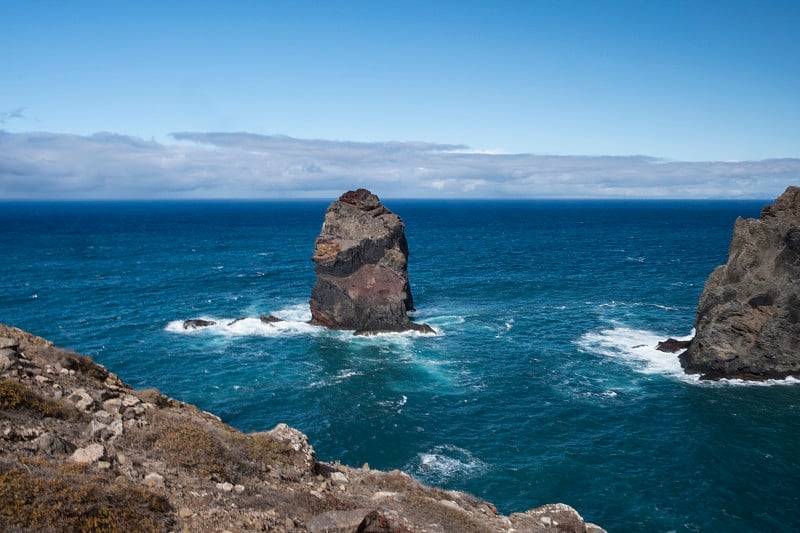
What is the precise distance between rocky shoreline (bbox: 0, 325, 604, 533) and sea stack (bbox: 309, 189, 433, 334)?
48.7m

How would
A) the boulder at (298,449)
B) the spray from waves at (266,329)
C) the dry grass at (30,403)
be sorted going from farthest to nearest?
the spray from waves at (266,329) → the boulder at (298,449) → the dry grass at (30,403)

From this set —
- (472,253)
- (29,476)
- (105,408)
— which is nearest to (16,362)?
(105,408)

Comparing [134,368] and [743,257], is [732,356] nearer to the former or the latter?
[743,257]

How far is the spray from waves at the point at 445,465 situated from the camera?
38.5m

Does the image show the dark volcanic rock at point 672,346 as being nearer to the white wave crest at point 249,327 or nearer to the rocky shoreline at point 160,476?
the white wave crest at point 249,327

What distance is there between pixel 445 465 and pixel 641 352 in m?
34.5

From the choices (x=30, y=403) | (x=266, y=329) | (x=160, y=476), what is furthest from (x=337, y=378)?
(x=160, y=476)

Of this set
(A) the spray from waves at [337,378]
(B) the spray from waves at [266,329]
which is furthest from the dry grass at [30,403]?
(B) the spray from waves at [266,329]

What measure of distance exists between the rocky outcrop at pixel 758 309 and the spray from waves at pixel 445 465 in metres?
30.3

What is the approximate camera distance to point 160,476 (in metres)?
17.4

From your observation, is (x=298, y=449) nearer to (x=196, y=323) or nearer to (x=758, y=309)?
(x=758, y=309)

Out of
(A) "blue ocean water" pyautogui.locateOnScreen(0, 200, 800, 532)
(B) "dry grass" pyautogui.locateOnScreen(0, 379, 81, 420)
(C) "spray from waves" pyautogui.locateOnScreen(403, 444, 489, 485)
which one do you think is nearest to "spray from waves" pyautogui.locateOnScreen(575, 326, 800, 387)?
(A) "blue ocean water" pyautogui.locateOnScreen(0, 200, 800, 532)

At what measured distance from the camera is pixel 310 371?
2343 inches

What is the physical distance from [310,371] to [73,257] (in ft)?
320
